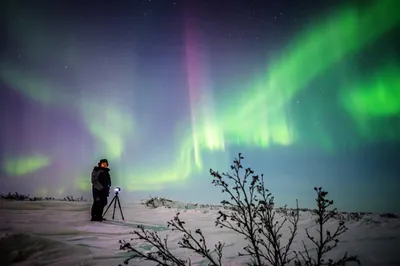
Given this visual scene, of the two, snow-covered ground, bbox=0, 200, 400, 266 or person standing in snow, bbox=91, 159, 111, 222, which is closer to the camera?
snow-covered ground, bbox=0, 200, 400, 266

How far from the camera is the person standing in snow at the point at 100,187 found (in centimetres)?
1017

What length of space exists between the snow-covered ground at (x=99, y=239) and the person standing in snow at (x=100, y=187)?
63cm

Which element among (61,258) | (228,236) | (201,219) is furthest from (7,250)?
(201,219)

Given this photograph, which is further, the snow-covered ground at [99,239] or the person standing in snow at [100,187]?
the person standing in snow at [100,187]

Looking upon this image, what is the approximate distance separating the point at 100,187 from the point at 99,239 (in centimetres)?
393

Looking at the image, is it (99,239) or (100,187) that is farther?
(100,187)

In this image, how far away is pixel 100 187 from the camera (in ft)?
35.0

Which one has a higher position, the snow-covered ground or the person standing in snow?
the person standing in snow

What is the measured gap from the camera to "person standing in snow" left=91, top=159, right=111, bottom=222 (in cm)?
1017

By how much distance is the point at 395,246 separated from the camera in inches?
212

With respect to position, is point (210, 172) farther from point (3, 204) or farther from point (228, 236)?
point (3, 204)

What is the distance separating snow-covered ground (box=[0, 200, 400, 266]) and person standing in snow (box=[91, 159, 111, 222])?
630 mm

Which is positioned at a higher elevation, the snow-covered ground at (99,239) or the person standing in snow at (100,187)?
the person standing in snow at (100,187)

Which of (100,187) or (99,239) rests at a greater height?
(100,187)
